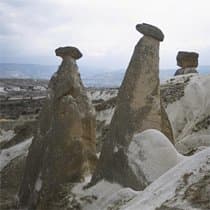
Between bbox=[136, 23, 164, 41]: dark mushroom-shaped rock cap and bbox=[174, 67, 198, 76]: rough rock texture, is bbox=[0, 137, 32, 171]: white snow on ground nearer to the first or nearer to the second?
bbox=[136, 23, 164, 41]: dark mushroom-shaped rock cap

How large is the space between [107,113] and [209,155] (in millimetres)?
19423

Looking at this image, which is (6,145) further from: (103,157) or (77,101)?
(103,157)

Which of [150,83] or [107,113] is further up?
[150,83]

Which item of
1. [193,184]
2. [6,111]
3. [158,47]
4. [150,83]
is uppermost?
[158,47]

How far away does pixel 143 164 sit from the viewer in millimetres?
10570

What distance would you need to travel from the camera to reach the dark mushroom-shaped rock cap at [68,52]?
1458 cm

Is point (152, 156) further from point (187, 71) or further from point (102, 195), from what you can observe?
point (187, 71)

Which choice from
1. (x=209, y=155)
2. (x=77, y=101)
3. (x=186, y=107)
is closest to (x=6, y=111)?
(x=186, y=107)

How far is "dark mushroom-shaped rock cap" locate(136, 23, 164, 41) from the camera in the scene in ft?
40.4

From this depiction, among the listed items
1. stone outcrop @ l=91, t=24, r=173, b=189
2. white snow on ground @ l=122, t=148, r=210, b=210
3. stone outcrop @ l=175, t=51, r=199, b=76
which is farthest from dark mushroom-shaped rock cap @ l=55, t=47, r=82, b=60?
stone outcrop @ l=175, t=51, r=199, b=76

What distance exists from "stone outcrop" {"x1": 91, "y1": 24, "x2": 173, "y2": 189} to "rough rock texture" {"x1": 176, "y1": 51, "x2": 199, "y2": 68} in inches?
866

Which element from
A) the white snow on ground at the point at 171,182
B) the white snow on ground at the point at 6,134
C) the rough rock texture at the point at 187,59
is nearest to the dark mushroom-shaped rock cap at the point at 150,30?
the white snow on ground at the point at 171,182

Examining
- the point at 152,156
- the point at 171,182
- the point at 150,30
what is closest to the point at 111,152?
the point at 152,156

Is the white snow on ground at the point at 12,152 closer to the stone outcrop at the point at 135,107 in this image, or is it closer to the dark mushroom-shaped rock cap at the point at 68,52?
the dark mushroom-shaped rock cap at the point at 68,52
